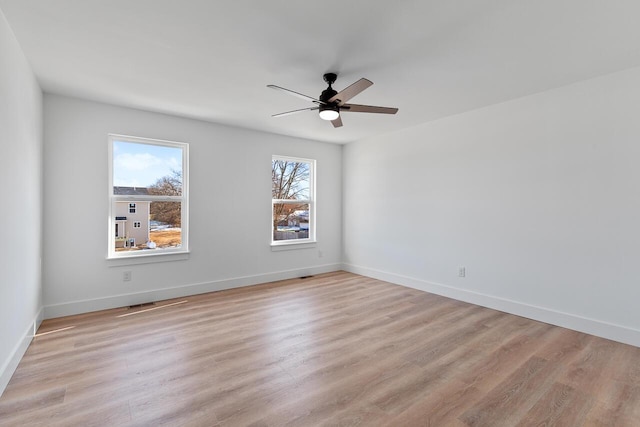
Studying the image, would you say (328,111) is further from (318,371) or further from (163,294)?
(163,294)

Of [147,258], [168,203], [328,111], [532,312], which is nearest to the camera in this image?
[328,111]

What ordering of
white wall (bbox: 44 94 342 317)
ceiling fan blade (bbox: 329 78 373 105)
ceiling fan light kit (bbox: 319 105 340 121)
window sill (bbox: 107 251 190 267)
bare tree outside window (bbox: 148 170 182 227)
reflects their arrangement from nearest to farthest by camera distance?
1. ceiling fan blade (bbox: 329 78 373 105)
2. ceiling fan light kit (bbox: 319 105 340 121)
3. white wall (bbox: 44 94 342 317)
4. window sill (bbox: 107 251 190 267)
5. bare tree outside window (bbox: 148 170 182 227)

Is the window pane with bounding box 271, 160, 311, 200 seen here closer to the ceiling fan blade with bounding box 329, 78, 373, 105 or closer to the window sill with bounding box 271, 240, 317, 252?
the window sill with bounding box 271, 240, 317, 252

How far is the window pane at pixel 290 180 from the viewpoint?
5.16m

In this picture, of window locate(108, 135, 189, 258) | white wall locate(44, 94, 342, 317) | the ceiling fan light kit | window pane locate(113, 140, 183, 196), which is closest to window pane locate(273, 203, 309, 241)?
white wall locate(44, 94, 342, 317)

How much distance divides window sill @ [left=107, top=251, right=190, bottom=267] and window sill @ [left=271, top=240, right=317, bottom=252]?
140 centimetres

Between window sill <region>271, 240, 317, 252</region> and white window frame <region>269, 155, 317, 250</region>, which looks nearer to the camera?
window sill <region>271, 240, 317, 252</region>

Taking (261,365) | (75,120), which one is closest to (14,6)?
(75,120)

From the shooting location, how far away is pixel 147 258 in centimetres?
388

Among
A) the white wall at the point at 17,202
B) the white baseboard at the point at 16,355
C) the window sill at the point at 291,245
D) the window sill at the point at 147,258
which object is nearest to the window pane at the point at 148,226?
the window sill at the point at 147,258

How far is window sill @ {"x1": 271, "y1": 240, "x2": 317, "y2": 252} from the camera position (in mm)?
5046

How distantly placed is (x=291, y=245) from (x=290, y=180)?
1.16 meters

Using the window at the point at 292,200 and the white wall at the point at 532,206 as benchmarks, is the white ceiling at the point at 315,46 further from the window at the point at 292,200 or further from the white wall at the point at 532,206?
the window at the point at 292,200

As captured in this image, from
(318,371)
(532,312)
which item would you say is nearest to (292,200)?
(318,371)
